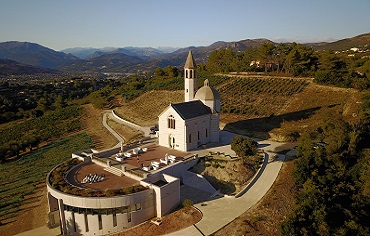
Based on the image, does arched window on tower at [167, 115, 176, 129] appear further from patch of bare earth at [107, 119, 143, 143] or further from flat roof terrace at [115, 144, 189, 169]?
patch of bare earth at [107, 119, 143, 143]

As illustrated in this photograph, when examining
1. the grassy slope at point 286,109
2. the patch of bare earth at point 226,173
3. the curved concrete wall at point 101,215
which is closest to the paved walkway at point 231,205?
the patch of bare earth at point 226,173

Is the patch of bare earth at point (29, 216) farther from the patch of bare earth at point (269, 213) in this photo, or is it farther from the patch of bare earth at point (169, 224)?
the patch of bare earth at point (269, 213)

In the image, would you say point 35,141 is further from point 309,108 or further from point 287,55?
point 287,55

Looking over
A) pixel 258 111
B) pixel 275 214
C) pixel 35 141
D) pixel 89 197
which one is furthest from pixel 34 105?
pixel 275 214

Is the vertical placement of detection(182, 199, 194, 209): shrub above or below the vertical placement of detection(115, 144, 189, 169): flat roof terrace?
below

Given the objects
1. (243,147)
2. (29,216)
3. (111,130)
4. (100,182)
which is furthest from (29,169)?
(243,147)

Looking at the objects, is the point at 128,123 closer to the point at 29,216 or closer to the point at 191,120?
the point at 191,120

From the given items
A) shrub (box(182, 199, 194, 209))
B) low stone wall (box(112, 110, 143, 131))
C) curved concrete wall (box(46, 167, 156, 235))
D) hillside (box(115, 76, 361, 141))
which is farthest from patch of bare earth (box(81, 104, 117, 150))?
shrub (box(182, 199, 194, 209))

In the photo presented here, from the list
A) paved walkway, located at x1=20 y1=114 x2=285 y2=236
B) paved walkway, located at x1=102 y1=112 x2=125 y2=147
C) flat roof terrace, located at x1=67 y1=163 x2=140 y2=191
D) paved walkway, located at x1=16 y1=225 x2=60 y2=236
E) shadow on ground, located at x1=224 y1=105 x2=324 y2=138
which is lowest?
paved walkway, located at x1=16 y1=225 x2=60 y2=236
